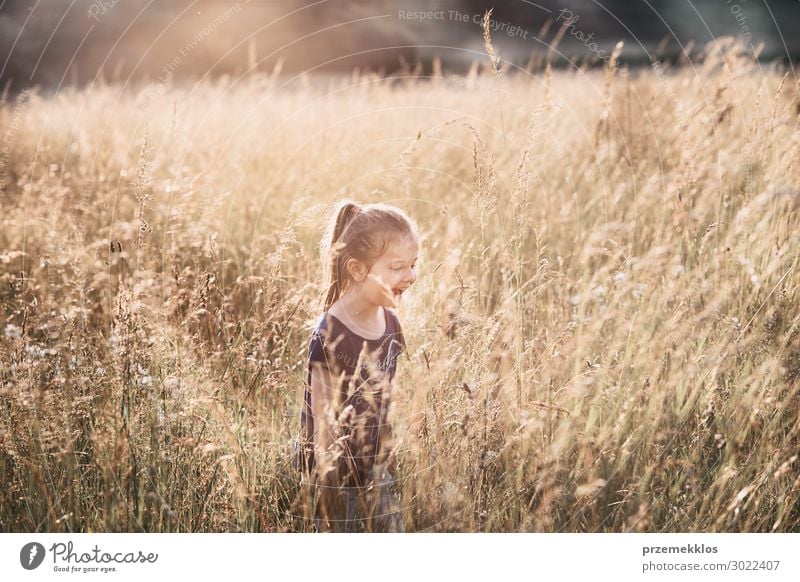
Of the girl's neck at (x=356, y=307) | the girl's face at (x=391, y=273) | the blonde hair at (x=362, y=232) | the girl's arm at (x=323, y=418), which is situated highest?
the blonde hair at (x=362, y=232)

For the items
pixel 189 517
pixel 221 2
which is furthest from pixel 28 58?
pixel 189 517

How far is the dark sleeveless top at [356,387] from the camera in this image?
5.82 ft

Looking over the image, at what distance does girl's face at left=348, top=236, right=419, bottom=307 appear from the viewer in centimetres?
184

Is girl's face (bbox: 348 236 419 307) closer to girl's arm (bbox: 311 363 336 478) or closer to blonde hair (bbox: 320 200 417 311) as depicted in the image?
blonde hair (bbox: 320 200 417 311)

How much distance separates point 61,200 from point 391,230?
1.37 metres

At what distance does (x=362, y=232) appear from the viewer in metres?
1.85

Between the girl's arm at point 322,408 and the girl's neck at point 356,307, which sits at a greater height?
the girl's neck at point 356,307

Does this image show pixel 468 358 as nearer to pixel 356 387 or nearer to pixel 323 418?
pixel 356 387
